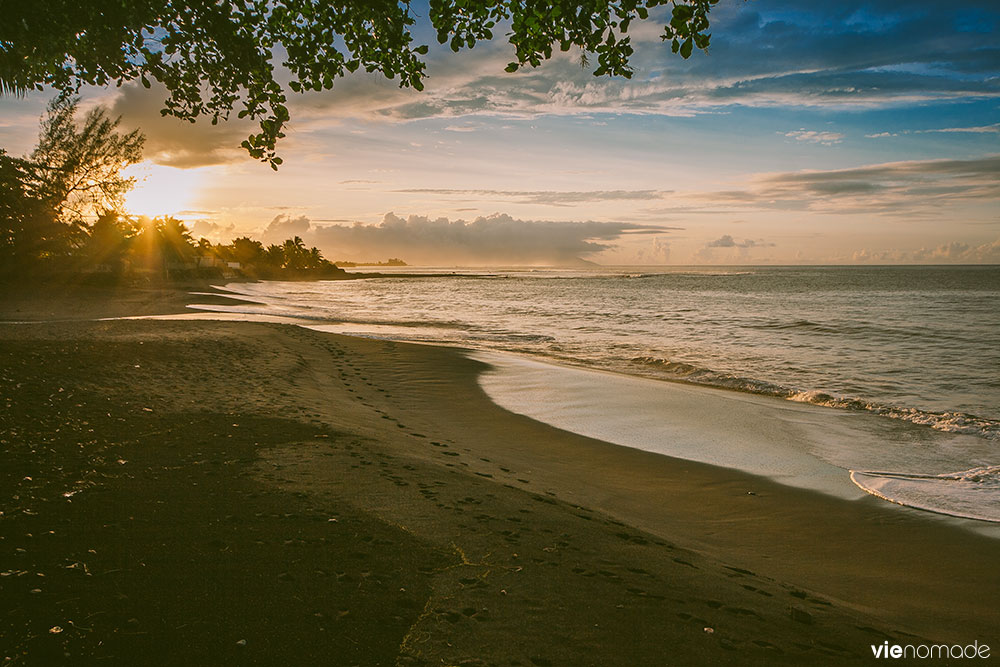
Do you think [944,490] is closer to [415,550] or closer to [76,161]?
[415,550]

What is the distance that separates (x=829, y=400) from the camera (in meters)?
13.0

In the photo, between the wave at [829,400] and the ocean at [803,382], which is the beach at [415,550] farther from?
the wave at [829,400]

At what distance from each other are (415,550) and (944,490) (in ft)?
23.1

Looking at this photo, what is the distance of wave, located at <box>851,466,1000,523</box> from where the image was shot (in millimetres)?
6793

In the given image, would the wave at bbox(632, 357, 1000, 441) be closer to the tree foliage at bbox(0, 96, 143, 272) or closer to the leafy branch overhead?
the leafy branch overhead

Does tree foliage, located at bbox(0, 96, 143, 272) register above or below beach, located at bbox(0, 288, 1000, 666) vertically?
above

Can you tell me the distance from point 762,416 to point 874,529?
542cm

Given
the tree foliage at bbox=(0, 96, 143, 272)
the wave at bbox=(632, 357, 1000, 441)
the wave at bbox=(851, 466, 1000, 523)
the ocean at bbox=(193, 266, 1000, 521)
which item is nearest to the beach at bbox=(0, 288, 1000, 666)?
the wave at bbox=(851, 466, 1000, 523)

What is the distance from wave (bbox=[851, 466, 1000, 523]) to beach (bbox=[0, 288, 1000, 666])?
49cm

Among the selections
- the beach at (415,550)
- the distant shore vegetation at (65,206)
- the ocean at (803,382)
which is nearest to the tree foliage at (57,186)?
the distant shore vegetation at (65,206)

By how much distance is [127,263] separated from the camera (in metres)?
59.8

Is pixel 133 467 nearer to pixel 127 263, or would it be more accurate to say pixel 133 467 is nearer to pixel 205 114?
pixel 205 114

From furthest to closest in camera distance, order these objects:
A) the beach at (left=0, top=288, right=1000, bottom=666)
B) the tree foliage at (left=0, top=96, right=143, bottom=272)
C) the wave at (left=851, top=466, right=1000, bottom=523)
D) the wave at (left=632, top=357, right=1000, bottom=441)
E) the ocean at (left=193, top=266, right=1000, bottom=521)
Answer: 1. the tree foliage at (left=0, top=96, right=143, bottom=272)
2. the wave at (left=632, top=357, right=1000, bottom=441)
3. the ocean at (left=193, top=266, right=1000, bottom=521)
4. the wave at (left=851, top=466, right=1000, bottom=523)
5. the beach at (left=0, top=288, right=1000, bottom=666)

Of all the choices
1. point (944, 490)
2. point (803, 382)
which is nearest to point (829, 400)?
point (803, 382)
